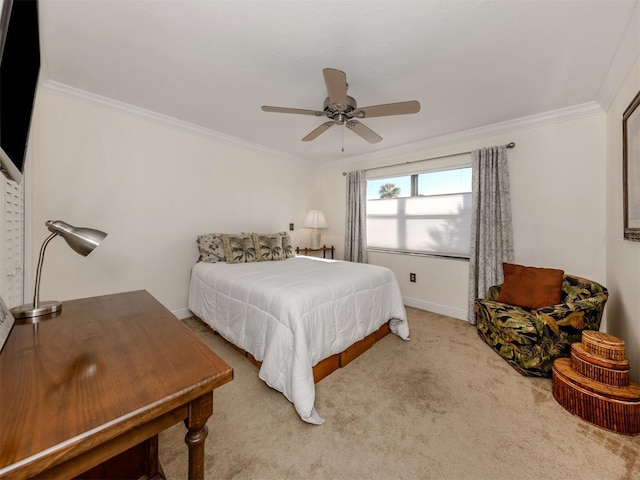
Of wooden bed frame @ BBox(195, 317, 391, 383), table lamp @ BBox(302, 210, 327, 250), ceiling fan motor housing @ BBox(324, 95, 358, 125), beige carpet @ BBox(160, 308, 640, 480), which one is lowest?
Answer: beige carpet @ BBox(160, 308, 640, 480)

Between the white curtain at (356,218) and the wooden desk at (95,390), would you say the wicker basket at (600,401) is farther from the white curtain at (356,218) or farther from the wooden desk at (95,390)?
the white curtain at (356,218)

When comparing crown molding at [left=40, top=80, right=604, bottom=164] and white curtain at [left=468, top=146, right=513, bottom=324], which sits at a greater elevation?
crown molding at [left=40, top=80, right=604, bottom=164]

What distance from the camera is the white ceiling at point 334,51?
59.2 inches

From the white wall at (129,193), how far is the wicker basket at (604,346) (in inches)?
146

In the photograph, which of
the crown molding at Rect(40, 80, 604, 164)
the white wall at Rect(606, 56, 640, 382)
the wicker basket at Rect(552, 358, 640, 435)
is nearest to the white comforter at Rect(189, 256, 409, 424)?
the wicker basket at Rect(552, 358, 640, 435)

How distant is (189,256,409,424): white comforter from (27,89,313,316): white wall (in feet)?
1.94

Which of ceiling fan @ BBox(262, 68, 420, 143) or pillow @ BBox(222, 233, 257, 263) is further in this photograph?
pillow @ BBox(222, 233, 257, 263)

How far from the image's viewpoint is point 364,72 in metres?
2.05

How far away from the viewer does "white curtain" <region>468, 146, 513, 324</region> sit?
2949mm

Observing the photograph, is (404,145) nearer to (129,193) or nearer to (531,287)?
(531,287)

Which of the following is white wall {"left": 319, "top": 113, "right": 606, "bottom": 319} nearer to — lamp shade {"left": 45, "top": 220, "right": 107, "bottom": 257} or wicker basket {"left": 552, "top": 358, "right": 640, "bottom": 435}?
wicker basket {"left": 552, "top": 358, "right": 640, "bottom": 435}

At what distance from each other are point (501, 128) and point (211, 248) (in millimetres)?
3720

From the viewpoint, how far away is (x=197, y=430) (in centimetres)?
74

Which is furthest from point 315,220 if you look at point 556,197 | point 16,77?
point 16,77
